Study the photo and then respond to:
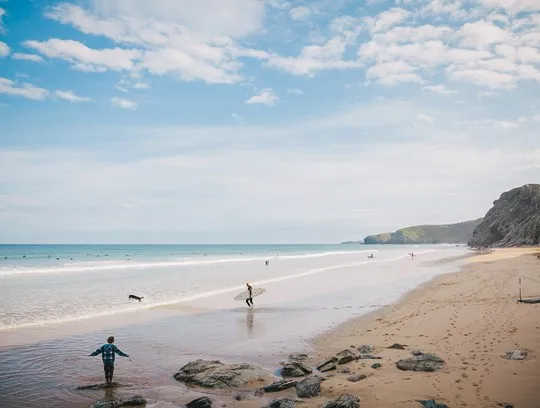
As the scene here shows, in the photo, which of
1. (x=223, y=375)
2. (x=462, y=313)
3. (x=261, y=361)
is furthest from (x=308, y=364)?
(x=462, y=313)

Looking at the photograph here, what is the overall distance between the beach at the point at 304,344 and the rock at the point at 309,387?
21 centimetres

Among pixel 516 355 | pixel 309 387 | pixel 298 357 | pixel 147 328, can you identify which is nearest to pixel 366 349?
pixel 298 357

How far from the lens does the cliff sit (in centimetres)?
8969

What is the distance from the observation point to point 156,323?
20.3 metres

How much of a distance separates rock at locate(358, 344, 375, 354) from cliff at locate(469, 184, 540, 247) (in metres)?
86.6

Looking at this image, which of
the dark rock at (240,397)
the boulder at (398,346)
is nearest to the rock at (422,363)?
the boulder at (398,346)

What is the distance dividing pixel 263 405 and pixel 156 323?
12089mm

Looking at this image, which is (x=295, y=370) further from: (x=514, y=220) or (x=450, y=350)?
(x=514, y=220)

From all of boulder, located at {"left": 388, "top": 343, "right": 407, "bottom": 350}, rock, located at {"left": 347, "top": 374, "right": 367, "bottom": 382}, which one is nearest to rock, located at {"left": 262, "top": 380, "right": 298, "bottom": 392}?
rock, located at {"left": 347, "top": 374, "right": 367, "bottom": 382}

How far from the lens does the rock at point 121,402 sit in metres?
9.69

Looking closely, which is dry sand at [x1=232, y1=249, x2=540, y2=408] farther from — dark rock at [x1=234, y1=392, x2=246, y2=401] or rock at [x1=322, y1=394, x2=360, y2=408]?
rock at [x1=322, y1=394, x2=360, y2=408]

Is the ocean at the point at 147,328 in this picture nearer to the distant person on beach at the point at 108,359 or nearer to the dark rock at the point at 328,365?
the distant person on beach at the point at 108,359

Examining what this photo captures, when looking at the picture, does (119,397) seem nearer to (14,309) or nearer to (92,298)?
(14,309)

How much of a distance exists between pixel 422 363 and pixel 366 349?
261cm
